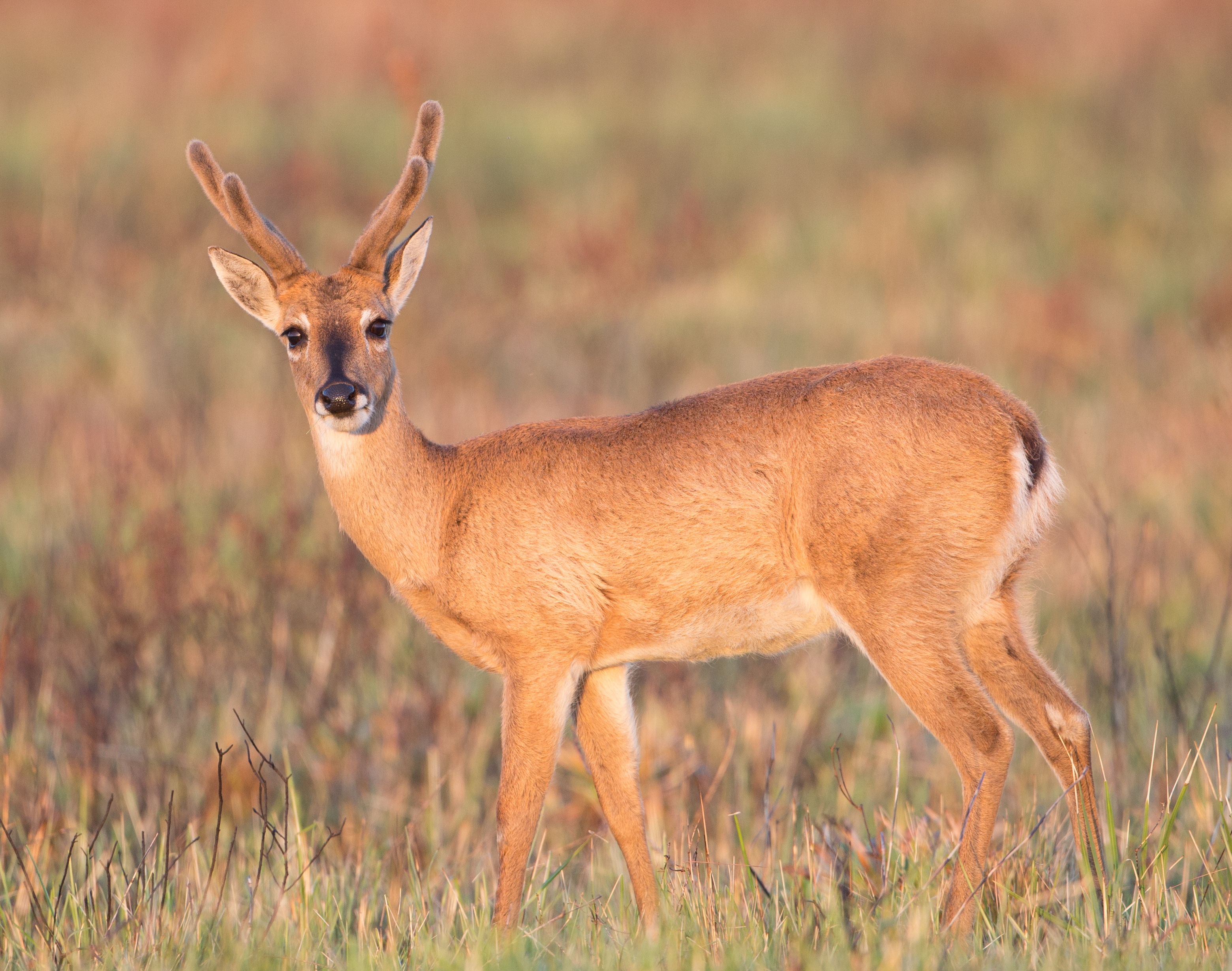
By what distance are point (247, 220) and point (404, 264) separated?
21.8 inches

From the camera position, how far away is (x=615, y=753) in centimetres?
510

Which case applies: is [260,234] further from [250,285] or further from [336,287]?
[336,287]

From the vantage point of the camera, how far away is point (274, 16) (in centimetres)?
2212

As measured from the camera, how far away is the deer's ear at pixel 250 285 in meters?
5.12

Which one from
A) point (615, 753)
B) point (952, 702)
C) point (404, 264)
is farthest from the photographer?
point (404, 264)

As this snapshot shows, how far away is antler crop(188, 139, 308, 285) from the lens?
16.5 feet

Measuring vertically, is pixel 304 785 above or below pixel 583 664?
below

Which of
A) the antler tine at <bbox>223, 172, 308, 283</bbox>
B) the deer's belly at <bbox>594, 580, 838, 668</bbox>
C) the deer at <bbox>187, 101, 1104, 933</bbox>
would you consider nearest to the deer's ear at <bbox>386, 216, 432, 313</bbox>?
the deer at <bbox>187, 101, 1104, 933</bbox>

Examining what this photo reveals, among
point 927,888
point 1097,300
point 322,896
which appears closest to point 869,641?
point 927,888

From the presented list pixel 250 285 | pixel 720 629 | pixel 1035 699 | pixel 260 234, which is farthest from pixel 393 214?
pixel 1035 699

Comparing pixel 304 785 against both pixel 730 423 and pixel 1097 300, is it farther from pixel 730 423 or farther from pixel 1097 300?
pixel 1097 300

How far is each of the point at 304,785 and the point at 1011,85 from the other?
52.6 feet

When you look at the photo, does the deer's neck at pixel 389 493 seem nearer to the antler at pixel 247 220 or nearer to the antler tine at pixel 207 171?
the antler at pixel 247 220

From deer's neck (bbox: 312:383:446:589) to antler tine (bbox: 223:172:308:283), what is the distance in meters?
0.56
